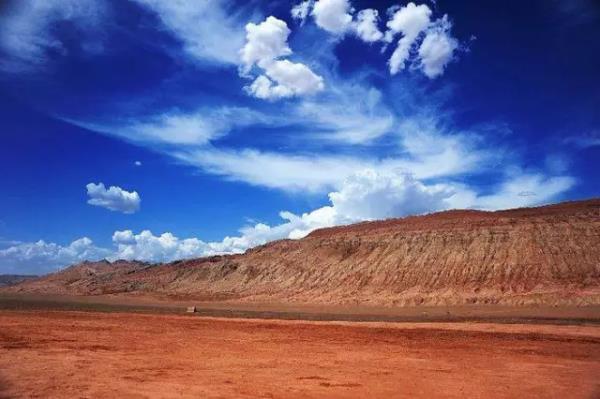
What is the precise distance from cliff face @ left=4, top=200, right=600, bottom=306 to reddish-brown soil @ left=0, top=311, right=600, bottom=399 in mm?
29467

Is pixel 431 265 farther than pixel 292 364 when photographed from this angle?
Yes

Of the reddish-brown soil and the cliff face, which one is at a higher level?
the cliff face

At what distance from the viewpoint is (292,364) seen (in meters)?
15.3

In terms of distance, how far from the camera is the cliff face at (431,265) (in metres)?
53.3

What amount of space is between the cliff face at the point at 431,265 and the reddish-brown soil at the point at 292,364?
1160 inches

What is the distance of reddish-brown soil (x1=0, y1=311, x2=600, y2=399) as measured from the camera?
11.4m

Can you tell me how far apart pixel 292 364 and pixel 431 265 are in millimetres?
50714

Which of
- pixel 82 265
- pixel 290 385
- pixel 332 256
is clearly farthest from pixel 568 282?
pixel 82 265

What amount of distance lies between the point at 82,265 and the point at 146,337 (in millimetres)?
151047

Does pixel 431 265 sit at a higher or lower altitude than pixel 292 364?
higher

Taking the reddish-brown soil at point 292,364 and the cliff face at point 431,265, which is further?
the cliff face at point 431,265

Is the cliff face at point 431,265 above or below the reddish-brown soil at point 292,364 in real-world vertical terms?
above

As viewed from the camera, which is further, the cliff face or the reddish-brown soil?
the cliff face

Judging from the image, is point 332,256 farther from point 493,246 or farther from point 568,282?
point 568,282
